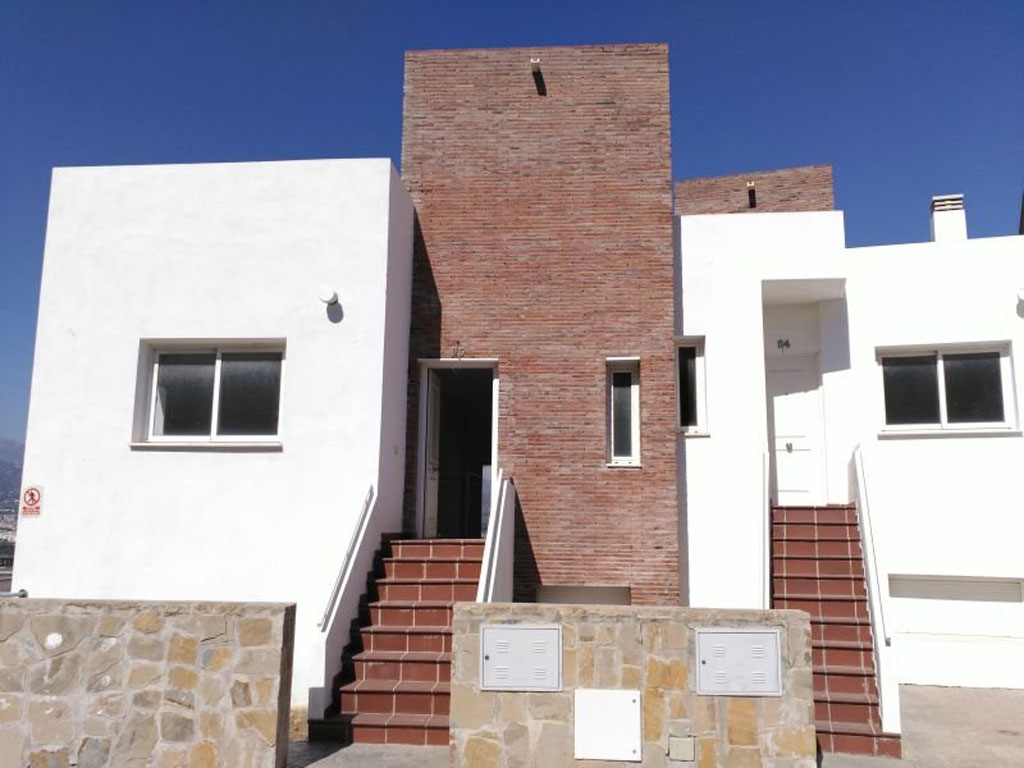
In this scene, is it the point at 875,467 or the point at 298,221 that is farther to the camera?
the point at 875,467

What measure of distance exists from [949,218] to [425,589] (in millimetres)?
9682

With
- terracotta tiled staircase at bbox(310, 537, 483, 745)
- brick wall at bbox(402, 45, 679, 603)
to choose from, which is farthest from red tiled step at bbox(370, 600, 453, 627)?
brick wall at bbox(402, 45, 679, 603)

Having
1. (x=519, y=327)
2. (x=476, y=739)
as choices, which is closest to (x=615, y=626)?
(x=476, y=739)

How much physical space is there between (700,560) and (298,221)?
6.17 m

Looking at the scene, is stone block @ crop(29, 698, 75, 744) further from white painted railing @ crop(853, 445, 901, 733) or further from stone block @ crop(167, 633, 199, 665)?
white painted railing @ crop(853, 445, 901, 733)

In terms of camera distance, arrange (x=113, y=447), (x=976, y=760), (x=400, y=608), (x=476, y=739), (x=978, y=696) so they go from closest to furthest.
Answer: (x=476, y=739) → (x=976, y=760) → (x=400, y=608) → (x=113, y=447) → (x=978, y=696)

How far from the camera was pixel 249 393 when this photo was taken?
9.37 metres

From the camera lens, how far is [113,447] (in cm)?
910

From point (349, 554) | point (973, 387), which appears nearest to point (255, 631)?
point (349, 554)

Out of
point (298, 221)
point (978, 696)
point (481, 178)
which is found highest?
point (481, 178)

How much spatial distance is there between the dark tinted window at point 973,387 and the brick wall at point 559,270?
3846 mm

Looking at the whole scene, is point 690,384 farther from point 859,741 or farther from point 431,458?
point 859,741

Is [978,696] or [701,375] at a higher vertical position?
[701,375]

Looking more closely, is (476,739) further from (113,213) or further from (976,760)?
(113,213)
